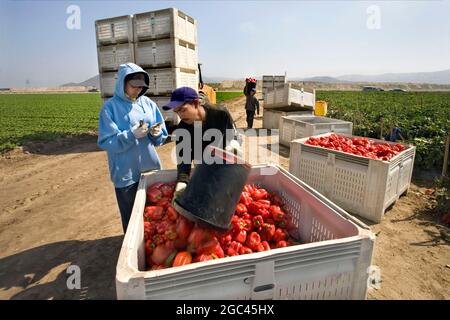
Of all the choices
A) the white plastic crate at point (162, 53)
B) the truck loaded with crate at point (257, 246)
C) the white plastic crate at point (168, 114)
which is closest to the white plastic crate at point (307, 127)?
the truck loaded with crate at point (257, 246)

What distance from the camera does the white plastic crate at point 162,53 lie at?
28.8 ft

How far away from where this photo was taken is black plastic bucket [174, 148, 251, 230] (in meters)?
1.90

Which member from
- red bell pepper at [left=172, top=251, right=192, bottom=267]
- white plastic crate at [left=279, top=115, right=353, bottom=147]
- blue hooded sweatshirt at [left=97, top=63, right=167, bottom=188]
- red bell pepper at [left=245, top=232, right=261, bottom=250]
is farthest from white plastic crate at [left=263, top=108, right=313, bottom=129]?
red bell pepper at [left=172, top=251, right=192, bottom=267]

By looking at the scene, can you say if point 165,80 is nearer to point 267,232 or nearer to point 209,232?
point 267,232

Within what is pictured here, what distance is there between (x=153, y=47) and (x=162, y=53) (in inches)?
13.7


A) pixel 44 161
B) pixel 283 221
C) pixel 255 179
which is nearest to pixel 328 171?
pixel 255 179

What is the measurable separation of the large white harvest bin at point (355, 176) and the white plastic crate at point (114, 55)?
643 centimetres

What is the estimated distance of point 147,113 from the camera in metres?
3.26

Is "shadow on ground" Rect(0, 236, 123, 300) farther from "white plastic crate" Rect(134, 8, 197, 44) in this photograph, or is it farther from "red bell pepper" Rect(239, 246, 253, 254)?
"white plastic crate" Rect(134, 8, 197, 44)

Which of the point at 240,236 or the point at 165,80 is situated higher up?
the point at 165,80

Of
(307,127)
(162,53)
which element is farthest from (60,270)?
(162,53)

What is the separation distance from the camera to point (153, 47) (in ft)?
29.3
